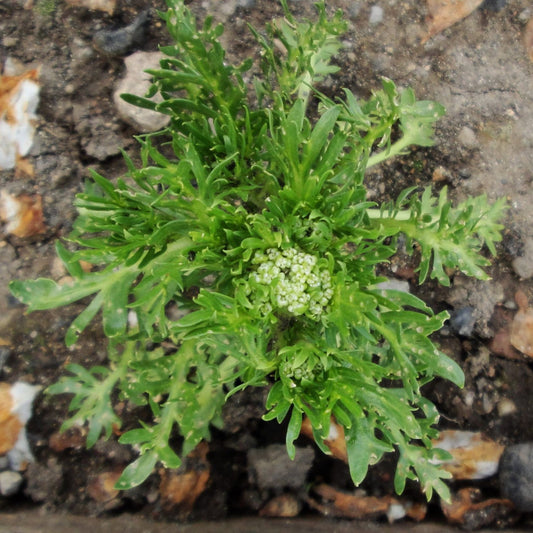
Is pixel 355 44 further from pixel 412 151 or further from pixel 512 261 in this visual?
pixel 512 261

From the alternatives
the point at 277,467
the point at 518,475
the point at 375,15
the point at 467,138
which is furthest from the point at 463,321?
the point at 375,15

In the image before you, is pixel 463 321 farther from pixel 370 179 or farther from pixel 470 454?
pixel 370 179

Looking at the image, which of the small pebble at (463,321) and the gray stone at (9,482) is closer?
the gray stone at (9,482)

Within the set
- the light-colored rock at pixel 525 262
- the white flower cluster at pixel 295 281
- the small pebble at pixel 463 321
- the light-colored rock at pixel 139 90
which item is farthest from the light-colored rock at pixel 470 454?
the light-colored rock at pixel 139 90

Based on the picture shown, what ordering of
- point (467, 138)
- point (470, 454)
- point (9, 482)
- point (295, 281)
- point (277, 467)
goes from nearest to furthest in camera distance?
point (295, 281), point (9, 482), point (277, 467), point (470, 454), point (467, 138)

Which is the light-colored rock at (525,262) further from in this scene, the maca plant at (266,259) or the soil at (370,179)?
the maca plant at (266,259)

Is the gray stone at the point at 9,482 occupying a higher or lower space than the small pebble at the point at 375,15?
lower
